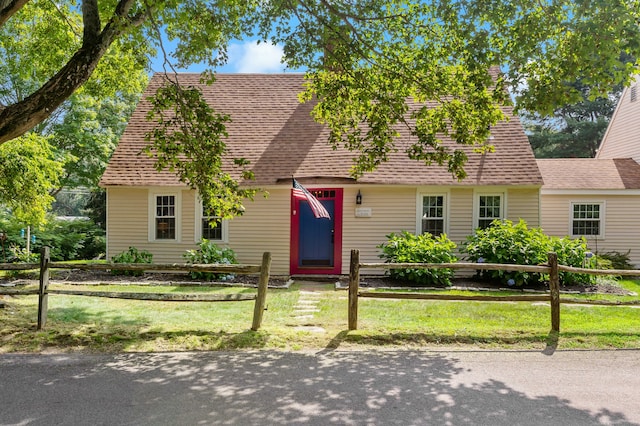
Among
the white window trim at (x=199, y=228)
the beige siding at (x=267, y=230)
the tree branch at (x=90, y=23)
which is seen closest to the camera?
the tree branch at (x=90, y=23)

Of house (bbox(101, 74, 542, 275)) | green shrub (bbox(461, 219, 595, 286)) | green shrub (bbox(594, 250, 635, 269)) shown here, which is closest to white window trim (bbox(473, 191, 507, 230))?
house (bbox(101, 74, 542, 275))

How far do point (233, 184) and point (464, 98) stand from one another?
426 cm

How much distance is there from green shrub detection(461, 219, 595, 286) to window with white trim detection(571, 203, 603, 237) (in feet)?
16.5

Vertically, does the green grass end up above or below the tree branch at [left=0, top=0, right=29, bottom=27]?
below

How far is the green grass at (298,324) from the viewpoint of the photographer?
619cm

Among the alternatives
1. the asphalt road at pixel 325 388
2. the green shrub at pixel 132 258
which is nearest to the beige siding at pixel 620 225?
the asphalt road at pixel 325 388

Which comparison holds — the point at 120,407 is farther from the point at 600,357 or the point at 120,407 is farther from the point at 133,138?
the point at 133,138

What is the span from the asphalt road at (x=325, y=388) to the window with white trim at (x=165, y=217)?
8357 mm

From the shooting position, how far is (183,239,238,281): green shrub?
12.2m

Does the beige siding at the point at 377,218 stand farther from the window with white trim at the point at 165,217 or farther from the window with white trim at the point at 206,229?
the window with white trim at the point at 165,217

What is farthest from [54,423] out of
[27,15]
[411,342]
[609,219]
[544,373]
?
[609,219]

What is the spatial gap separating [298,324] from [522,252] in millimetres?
6428

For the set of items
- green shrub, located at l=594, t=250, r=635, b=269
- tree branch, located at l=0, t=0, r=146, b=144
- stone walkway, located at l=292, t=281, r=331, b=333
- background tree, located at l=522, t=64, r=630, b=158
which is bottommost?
stone walkway, located at l=292, t=281, r=331, b=333

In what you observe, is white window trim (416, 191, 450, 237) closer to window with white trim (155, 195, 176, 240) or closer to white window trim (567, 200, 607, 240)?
white window trim (567, 200, 607, 240)
